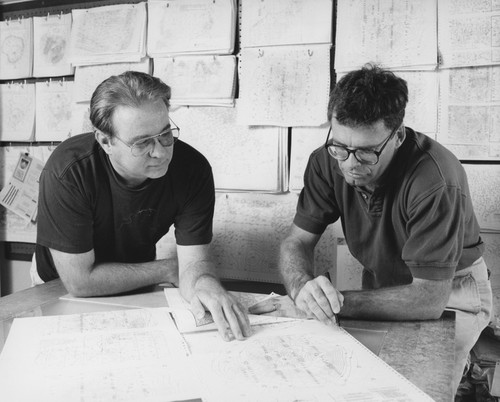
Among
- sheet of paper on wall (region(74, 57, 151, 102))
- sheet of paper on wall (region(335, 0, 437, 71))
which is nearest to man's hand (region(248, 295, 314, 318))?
sheet of paper on wall (region(335, 0, 437, 71))

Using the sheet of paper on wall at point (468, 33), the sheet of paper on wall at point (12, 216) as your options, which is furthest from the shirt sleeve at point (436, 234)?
the sheet of paper on wall at point (12, 216)

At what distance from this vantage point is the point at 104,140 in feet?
4.25

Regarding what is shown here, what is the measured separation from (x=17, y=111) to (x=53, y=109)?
21cm

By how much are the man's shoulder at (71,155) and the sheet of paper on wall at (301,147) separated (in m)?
0.76

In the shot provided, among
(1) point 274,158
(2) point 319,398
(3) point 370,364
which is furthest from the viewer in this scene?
(1) point 274,158

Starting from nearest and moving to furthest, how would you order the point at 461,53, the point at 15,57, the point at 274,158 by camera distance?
1. the point at 461,53
2. the point at 274,158
3. the point at 15,57

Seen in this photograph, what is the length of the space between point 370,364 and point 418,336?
0.79ft

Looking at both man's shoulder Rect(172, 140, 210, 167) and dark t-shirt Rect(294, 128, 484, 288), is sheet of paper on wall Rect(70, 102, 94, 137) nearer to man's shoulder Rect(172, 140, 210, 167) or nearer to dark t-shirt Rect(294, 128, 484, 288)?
man's shoulder Rect(172, 140, 210, 167)

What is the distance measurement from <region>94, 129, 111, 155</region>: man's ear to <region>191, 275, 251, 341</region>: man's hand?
0.46 metres

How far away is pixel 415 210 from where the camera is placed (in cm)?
117

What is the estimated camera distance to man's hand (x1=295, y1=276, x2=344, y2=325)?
1018mm

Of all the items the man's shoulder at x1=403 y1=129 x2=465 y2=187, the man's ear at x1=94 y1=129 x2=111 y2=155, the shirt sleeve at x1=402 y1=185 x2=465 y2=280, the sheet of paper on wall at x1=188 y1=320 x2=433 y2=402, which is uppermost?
the man's ear at x1=94 y1=129 x2=111 y2=155

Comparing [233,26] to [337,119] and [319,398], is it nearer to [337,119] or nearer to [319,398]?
[337,119]

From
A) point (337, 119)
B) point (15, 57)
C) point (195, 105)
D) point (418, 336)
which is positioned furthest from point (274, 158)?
point (15, 57)
